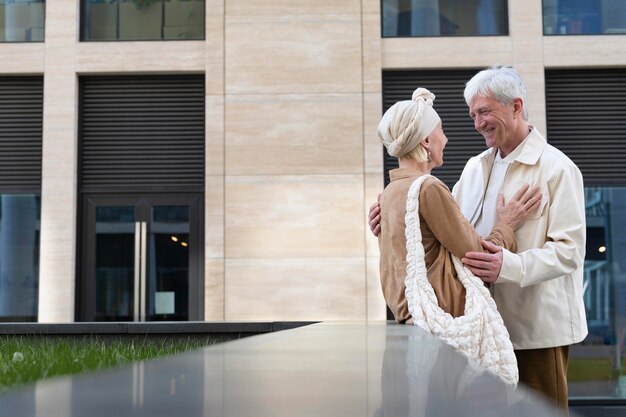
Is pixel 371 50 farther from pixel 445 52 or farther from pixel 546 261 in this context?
pixel 546 261

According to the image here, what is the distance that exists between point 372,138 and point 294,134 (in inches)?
36.3

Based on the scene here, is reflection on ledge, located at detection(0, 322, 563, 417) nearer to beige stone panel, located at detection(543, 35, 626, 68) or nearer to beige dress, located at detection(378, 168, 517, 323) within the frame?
beige dress, located at detection(378, 168, 517, 323)

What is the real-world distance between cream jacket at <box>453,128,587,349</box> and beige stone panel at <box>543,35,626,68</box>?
24.7 feet

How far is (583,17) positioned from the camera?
34.7 ft

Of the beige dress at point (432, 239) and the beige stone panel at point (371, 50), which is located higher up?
the beige stone panel at point (371, 50)

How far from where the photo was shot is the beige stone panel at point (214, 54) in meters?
10.3

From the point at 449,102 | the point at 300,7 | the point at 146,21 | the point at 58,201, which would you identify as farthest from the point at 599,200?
the point at 58,201

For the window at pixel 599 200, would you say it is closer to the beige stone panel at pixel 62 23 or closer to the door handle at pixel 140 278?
the door handle at pixel 140 278

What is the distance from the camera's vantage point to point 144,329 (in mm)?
6129

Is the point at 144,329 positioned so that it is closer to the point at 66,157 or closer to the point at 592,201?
the point at 66,157

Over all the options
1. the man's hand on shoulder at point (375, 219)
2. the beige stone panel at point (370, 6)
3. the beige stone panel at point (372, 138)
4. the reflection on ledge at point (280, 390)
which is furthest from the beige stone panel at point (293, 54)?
the reflection on ledge at point (280, 390)

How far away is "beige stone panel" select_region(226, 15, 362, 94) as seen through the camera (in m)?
10.3

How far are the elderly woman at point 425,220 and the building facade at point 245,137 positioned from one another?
6.81 metres

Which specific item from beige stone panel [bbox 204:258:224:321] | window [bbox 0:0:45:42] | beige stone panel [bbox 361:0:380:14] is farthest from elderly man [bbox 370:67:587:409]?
window [bbox 0:0:45:42]
